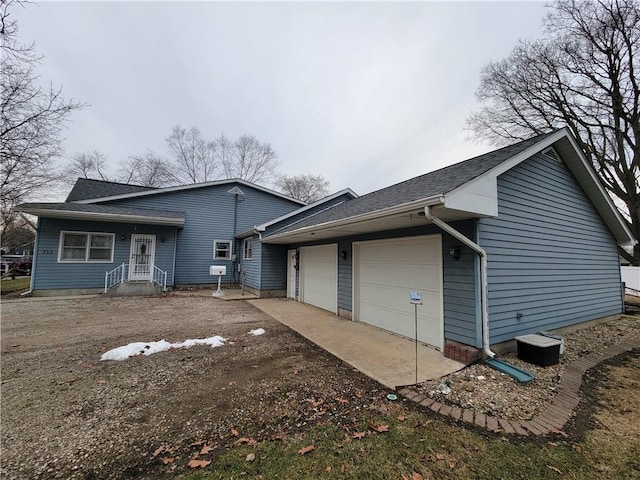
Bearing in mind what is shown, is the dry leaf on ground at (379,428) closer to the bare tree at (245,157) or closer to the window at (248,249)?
the window at (248,249)

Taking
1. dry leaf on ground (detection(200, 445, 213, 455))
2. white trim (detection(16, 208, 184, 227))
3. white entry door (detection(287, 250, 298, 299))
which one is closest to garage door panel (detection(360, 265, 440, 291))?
dry leaf on ground (detection(200, 445, 213, 455))

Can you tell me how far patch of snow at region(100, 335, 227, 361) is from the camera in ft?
14.1

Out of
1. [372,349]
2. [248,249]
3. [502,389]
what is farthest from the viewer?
[248,249]

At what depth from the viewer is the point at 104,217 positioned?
412 inches

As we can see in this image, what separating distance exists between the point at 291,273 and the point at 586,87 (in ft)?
54.8

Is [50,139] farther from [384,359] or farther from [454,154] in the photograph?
[454,154]

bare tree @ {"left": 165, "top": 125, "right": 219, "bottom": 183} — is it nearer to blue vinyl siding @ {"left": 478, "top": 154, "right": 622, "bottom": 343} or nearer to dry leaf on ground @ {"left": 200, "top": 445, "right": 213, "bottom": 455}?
blue vinyl siding @ {"left": 478, "top": 154, "right": 622, "bottom": 343}

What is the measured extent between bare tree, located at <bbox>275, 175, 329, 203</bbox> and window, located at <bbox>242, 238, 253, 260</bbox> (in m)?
18.5

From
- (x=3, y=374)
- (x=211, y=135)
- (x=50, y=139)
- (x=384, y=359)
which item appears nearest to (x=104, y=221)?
(x=50, y=139)

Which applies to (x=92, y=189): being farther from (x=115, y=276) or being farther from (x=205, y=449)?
(x=205, y=449)

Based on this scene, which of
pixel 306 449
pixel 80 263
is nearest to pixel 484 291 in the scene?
pixel 306 449

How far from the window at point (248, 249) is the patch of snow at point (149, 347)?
24.9ft

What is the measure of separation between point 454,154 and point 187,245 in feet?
49.5

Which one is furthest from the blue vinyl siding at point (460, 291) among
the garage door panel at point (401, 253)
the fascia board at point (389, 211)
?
the fascia board at point (389, 211)
